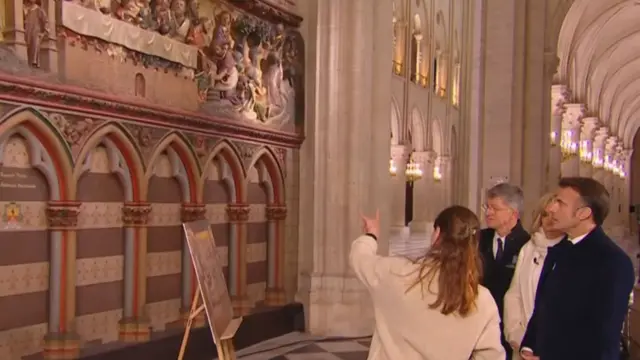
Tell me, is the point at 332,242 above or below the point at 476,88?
below

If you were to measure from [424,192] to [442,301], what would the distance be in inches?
1084

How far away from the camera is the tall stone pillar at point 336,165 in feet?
30.5

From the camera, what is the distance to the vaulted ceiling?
2633 centimetres

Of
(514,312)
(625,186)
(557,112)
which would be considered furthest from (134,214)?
(625,186)

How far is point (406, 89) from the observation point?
Result: 1090 inches

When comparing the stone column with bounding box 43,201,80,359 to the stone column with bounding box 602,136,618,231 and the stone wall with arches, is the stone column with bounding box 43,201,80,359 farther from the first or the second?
the stone column with bounding box 602,136,618,231


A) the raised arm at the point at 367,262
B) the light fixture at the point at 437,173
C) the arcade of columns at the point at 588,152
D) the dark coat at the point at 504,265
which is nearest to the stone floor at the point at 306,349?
the dark coat at the point at 504,265

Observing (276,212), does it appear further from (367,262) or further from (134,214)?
(367,262)

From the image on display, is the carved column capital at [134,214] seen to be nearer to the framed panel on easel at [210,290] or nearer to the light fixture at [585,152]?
the framed panel on easel at [210,290]

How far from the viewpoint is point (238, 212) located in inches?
334

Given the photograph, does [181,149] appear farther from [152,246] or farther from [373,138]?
[373,138]

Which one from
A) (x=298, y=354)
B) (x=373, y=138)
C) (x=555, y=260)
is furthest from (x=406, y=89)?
(x=555, y=260)

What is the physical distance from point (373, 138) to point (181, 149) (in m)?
3.07

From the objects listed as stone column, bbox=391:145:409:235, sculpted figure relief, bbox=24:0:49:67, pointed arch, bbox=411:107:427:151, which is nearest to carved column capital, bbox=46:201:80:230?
sculpted figure relief, bbox=24:0:49:67
